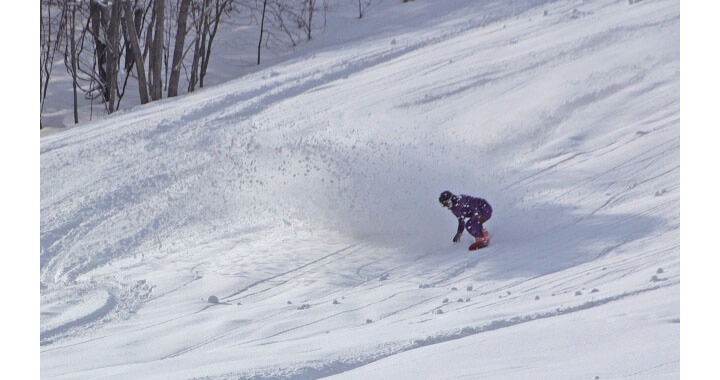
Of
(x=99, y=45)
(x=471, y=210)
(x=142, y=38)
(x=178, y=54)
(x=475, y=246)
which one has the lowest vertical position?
(x=475, y=246)

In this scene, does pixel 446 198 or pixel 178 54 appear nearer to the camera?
pixel 446 198

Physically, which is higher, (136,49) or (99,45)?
(99,45)

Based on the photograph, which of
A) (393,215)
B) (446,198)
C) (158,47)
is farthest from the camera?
(158,47)

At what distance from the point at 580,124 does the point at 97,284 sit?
7054 mm

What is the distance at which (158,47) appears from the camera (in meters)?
18.1

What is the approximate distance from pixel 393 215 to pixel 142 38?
1788 cm

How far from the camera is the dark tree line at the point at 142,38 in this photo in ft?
60.4

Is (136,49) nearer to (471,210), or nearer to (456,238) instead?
(456,238)

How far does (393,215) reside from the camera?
9391mm

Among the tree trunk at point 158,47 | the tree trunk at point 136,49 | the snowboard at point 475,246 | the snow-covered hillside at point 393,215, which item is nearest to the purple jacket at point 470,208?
the snowboard at point 475,246

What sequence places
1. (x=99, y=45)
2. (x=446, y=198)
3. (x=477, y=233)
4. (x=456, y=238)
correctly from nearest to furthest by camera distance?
(x=446, y=198) < (x=477, y=233) < (x=456, y=238) < (x=99, y=45)

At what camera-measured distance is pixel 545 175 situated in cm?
1021

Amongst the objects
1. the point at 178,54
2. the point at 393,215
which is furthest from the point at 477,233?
the point at 178,54
